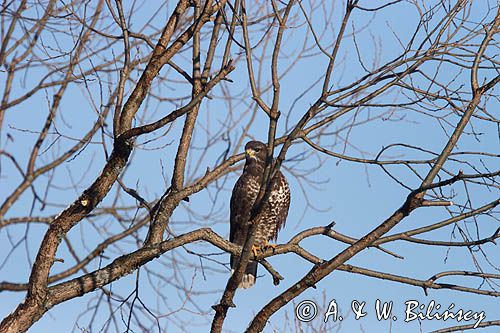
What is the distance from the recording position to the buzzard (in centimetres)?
720

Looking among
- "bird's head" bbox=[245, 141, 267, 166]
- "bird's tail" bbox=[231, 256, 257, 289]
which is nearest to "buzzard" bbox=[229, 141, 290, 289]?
"bird's head" bbox=[245, 141, 267, 166]

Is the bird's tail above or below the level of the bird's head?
below

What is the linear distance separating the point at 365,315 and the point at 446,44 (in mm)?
2119

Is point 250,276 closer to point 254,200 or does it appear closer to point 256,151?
point 254,200

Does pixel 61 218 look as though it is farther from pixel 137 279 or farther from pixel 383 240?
pixel 383 240

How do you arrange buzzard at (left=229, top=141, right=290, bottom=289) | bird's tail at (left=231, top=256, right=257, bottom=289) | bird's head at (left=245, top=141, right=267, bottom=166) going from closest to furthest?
bird's head at (left=245, top=141, right=267, bottom=166)
buzzard at (left=229, top=141, right=290, bottom=289)
bird's tail at (left=231, top=256, right=257, bottom=289)

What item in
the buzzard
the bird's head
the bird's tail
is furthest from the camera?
the bird's tail

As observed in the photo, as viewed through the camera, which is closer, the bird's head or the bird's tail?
the bird's head

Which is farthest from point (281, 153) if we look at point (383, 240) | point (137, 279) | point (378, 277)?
point (137, 279)

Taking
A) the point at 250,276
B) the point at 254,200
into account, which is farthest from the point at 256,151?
the point at 250,276

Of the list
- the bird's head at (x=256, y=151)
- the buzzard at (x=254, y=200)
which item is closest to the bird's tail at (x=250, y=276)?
the buzzard at (x=254, y=200)

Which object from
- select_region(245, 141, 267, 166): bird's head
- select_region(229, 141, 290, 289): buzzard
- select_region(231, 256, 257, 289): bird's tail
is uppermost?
select_region(245, 141, 267, 166): bird's head

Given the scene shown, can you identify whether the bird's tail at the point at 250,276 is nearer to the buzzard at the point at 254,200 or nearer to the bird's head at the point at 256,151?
the buzzard at the point at 254,200

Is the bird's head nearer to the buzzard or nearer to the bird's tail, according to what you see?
the buzzard
